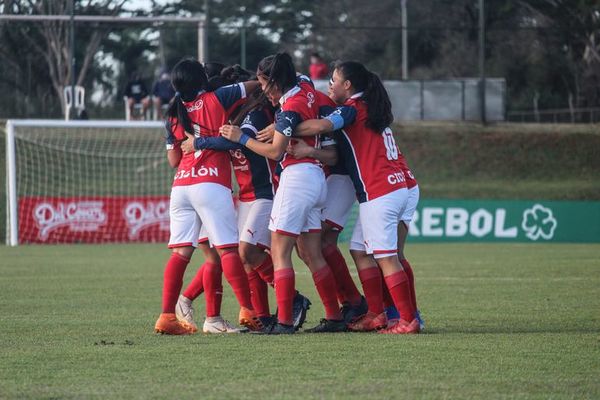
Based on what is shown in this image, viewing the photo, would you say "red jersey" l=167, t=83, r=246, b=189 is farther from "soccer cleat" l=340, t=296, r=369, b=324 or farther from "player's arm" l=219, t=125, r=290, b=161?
"soccer cleat" l=340, t=296, r=369, b=324

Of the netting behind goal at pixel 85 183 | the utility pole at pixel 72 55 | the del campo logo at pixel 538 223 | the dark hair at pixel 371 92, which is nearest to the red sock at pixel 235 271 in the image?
the dark hair at pixel 371 92

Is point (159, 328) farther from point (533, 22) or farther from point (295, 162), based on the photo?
point (533, 22)

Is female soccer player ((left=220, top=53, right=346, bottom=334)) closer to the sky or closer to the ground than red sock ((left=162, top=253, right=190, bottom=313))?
closer to the sky

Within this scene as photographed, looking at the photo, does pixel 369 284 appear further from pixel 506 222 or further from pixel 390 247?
pixel 506 222

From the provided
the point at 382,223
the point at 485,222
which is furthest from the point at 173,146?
the point at 485,222

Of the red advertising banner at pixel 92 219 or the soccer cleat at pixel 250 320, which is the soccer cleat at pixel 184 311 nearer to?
the soccer cleat at pixel 250 320

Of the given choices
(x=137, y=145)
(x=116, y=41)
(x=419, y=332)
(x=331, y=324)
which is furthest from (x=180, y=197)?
(x=116, y=41)

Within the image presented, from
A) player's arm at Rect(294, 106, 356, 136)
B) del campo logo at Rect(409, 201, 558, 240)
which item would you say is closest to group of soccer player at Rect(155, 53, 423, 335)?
player's arm at Rect(294, 106, 356, 136)

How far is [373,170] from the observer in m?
8.45

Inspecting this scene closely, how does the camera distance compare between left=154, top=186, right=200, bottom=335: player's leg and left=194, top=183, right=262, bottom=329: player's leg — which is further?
left=154, top=186, right=200, bottom=335: player's leg

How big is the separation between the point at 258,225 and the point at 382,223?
1.06 m

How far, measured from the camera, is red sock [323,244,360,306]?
9.07 m

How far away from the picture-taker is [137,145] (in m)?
31.0

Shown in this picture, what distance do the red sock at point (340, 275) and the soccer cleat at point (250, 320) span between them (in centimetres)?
75
